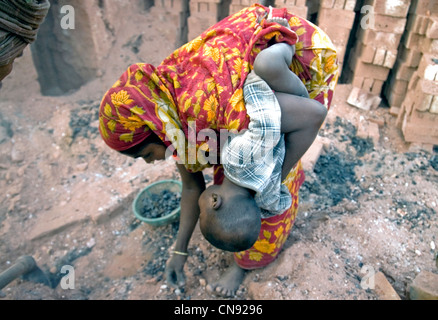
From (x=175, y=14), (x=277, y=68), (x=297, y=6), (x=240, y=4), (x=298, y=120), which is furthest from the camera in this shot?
(x=175, y=14)

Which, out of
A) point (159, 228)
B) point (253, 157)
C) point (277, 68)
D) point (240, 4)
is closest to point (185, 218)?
point (159, 228)

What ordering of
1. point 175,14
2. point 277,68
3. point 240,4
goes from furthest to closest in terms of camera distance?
point 175,14 → point 240,4 → point 277,68

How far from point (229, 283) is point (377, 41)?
2712 millimetres

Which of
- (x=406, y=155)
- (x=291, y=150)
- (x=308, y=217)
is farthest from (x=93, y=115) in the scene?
(x=406, y=155)

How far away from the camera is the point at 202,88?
143cm

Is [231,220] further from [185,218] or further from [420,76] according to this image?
[420,76]

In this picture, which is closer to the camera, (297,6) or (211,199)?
(211,199)

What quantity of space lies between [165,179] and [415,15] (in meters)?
2.73

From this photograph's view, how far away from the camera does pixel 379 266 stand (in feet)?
7.06

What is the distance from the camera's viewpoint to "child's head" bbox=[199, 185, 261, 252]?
1.32 m

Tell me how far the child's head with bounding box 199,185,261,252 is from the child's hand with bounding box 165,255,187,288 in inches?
33.4

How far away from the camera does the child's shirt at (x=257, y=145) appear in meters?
1.30

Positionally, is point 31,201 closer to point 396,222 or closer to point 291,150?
point 291,150

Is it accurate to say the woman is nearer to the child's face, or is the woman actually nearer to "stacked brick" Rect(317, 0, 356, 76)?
the child's face
